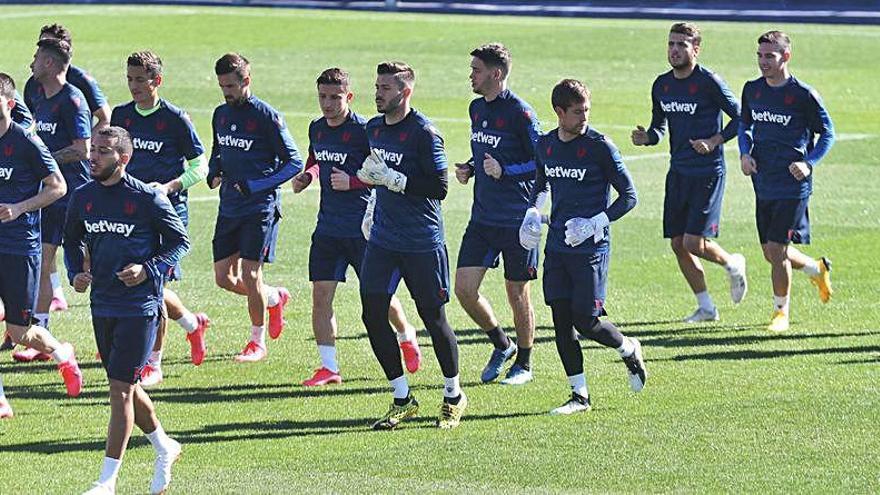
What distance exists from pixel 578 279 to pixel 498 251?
1503mm

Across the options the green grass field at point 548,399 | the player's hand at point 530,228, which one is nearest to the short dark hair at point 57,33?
the green grass field at point 548,399

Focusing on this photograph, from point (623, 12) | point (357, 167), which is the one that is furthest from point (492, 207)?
point (623, 12)

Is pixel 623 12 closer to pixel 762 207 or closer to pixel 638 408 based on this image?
pixel 762 207

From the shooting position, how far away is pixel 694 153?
16062mm

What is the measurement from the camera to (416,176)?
1211 cm

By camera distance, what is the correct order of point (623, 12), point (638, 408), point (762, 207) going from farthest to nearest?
point (623, 12), point (762, 207), point (638, 408)

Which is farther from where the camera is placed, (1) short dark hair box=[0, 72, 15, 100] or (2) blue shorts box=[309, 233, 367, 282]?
(2) blue shorts box=[309, 233, 367, 282]

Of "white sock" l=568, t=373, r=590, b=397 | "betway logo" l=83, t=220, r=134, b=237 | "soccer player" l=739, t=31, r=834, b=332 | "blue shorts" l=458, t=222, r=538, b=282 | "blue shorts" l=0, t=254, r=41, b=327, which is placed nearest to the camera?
"betway logo" l=83, t=220, r=134, b=237

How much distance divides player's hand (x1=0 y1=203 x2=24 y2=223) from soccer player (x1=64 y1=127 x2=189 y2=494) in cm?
165

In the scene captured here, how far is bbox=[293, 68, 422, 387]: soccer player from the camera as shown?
1359 cm

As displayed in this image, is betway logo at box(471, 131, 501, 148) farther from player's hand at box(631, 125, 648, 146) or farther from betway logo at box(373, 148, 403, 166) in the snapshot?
player's hand at box(631, 125, 648, 146)

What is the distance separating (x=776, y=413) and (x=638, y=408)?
0.94 metres

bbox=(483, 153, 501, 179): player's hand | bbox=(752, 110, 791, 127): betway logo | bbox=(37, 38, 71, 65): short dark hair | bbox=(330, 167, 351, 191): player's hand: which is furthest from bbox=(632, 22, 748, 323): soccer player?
bbox=(37, 38, 71, 65): short dark hair

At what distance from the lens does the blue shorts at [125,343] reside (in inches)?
412
